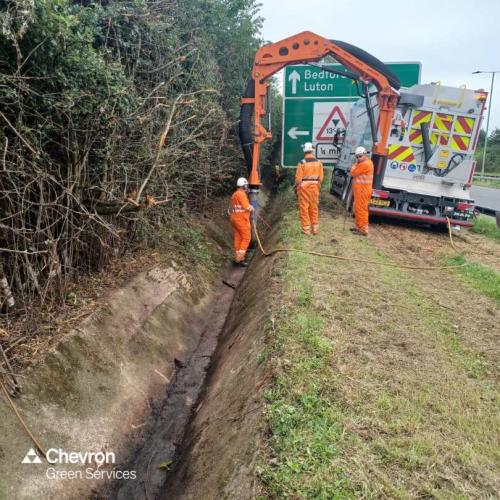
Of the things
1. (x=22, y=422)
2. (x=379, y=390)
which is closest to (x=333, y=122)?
(x=379, y=390)

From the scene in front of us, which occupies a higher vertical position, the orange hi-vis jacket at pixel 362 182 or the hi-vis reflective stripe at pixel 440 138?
the hi-vis reflective stripe at pixel 440 138

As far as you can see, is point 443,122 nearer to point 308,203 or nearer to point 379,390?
point 308,203

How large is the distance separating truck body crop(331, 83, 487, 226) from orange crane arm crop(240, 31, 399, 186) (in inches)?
21.0

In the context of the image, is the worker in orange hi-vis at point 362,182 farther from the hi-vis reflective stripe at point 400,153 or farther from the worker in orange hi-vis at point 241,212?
the worker in orange hi-vis at point 241,212

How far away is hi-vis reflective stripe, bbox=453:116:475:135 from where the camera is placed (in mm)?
10070

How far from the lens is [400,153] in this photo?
33.8 feet

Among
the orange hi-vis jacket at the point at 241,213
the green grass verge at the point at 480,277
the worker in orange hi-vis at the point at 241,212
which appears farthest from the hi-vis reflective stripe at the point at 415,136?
the orange hi-vis jacket at the point at 241,213

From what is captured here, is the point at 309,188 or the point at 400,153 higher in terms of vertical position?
the point at 400,153

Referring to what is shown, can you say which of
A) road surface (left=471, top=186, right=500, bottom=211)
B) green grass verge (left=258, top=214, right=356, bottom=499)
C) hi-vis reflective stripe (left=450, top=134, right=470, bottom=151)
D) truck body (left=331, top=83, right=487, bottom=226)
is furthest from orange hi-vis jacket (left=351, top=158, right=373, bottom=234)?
road surface (left=471, top=186, right=500, bottom=211)

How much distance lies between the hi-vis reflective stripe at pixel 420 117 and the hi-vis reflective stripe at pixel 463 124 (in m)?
0.64

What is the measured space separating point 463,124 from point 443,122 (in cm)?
46

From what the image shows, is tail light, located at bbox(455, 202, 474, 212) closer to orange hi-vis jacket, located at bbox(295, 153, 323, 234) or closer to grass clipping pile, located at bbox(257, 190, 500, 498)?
orange hi-vis jacket, located at bbox(295, 153, 323, 234)

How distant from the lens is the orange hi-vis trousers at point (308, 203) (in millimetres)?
8789

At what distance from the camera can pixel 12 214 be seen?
4.27 metres
